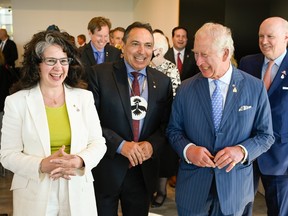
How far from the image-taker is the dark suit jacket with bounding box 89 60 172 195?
2076 millimetres

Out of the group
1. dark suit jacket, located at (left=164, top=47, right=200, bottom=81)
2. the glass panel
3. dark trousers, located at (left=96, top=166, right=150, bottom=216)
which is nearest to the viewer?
dark trousers, located at (left=96, top=166, right=150, bottom=216)

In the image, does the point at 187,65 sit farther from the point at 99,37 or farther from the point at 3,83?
the point at 3,83

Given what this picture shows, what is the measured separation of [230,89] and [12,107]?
1.13m

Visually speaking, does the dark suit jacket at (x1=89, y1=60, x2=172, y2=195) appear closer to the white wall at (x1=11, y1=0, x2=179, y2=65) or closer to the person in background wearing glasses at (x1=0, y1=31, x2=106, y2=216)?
the person in background wearing glasses at (x1=0, y1=31, x2=106, y2=216)

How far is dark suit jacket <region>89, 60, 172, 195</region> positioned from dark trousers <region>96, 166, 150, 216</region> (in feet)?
0.15

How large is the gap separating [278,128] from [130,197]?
106 centimetres

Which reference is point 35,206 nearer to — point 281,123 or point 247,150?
point 247,150

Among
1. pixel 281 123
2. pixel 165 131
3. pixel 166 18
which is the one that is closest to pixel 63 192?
pixel 165 131

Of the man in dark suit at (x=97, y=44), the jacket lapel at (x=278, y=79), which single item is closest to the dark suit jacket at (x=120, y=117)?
the jacket lapel at (x=278, y=79)

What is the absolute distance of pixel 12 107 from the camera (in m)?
1.75

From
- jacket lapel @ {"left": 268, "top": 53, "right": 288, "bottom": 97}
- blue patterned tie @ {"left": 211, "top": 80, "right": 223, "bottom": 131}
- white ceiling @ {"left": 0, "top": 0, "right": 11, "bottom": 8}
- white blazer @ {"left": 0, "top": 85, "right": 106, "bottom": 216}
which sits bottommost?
white blazer @ {"left": 0, "top": 85, "right": 106, "bottom": 216}

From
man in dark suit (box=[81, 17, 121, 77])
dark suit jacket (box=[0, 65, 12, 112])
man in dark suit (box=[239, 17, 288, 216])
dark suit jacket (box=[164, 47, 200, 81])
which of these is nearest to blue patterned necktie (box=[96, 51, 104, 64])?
man in dark suit (box=[81, 17, 121, 77])

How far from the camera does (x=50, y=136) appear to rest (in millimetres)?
1793

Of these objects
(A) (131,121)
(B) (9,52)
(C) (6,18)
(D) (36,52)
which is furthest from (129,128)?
(C) (6,18)
